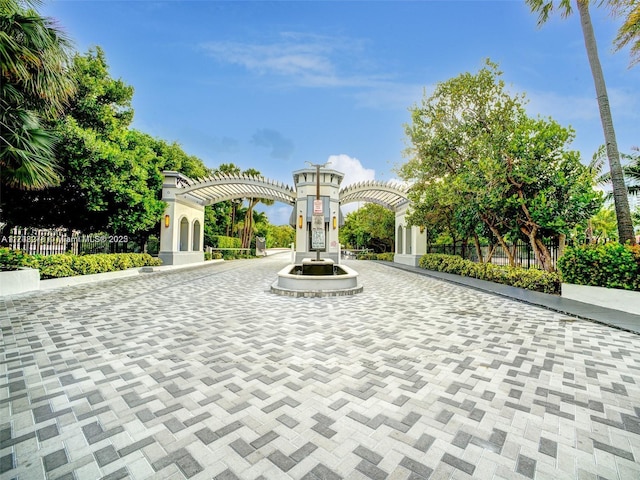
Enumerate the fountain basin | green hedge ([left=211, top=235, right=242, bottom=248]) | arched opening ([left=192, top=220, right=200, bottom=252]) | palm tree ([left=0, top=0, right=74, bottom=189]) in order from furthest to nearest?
green hedge ([left=211, top=235, right=242, bottom=248]) → arched opening ([left=192, top=220, right=200, bottom=252]) → the fountain basin → palm tree ([left=0, top=0, right=74, bottom=189])

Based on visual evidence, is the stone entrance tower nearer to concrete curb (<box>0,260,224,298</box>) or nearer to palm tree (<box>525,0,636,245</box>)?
→ concrete curb (<box>0,260,224,298</box>)

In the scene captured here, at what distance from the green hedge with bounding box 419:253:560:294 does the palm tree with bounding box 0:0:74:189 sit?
15.7m

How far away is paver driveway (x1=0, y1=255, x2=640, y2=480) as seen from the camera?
7.18 feet

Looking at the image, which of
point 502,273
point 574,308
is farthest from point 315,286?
point 502,273

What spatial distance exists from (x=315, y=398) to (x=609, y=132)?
471 inches

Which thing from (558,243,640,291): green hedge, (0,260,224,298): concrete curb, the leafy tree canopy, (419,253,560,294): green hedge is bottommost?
(0,260,224,298): concrete curb

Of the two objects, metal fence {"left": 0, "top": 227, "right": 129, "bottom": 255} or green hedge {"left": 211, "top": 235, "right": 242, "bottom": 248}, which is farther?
green hedge {"left": 211, "top": 235, "right": 242, "bottom": 248}

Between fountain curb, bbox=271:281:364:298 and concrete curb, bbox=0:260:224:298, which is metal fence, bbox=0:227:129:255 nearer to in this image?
concrete curb, bbox=0:260:224:298

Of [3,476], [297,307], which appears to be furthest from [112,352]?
[297,307]

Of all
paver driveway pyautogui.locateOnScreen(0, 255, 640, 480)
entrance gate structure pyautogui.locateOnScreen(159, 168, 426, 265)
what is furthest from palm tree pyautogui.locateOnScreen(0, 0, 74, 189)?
entrance gate structure pyautogui.locateOnScreen(159, 168, 426, 265)

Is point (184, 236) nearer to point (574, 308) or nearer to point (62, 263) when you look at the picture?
point (62, 263)

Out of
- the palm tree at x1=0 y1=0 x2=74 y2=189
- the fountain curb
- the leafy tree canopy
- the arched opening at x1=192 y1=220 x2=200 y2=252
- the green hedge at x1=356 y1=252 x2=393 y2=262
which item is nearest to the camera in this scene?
the palm tree at x1=0 y1=0 x2=74 y2=189

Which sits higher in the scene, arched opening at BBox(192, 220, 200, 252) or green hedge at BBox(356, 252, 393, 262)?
arched opening at BBox(192, 220, 200, 252)

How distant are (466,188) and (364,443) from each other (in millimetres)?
11269
